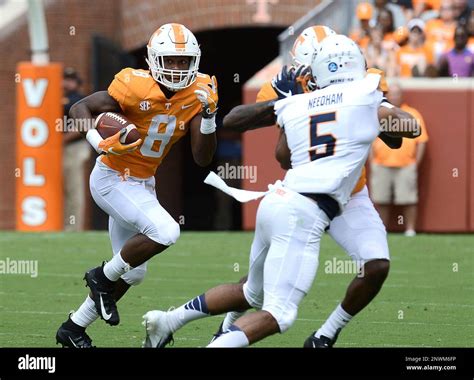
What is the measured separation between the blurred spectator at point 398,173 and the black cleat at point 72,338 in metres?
6.48

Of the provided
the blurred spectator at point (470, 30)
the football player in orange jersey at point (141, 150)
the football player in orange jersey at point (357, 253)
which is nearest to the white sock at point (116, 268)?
the football player in orange jersey at point (141, 150)

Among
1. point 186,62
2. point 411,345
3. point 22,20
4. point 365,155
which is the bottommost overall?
point 411,345

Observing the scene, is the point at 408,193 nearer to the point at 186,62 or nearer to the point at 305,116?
the point at 186,62

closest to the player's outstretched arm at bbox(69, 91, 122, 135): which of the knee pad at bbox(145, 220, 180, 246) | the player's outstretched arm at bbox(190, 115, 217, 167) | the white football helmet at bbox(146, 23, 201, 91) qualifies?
the white football helmet at bbox(146, 23, 201, 91)

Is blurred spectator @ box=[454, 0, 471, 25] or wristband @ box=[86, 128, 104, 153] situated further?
blurred spectator @ box=[454, 0, 471, 25]

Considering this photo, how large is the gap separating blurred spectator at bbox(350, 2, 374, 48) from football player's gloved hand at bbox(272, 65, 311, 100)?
7.29 m

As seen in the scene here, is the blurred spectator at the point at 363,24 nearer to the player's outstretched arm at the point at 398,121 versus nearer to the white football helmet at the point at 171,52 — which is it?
the white football helmet at the point at 171,52

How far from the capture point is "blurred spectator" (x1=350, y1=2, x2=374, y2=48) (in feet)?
44.1

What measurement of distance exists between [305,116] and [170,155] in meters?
12.0

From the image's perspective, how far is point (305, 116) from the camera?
18.1 ft

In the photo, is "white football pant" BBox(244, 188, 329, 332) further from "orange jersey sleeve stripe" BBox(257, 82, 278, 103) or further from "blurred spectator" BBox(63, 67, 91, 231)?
"blurred spectator" BBox(63, 67, 91, 231)

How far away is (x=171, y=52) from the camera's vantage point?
6551mm

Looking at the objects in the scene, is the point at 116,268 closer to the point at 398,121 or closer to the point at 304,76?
the point at 304,76
